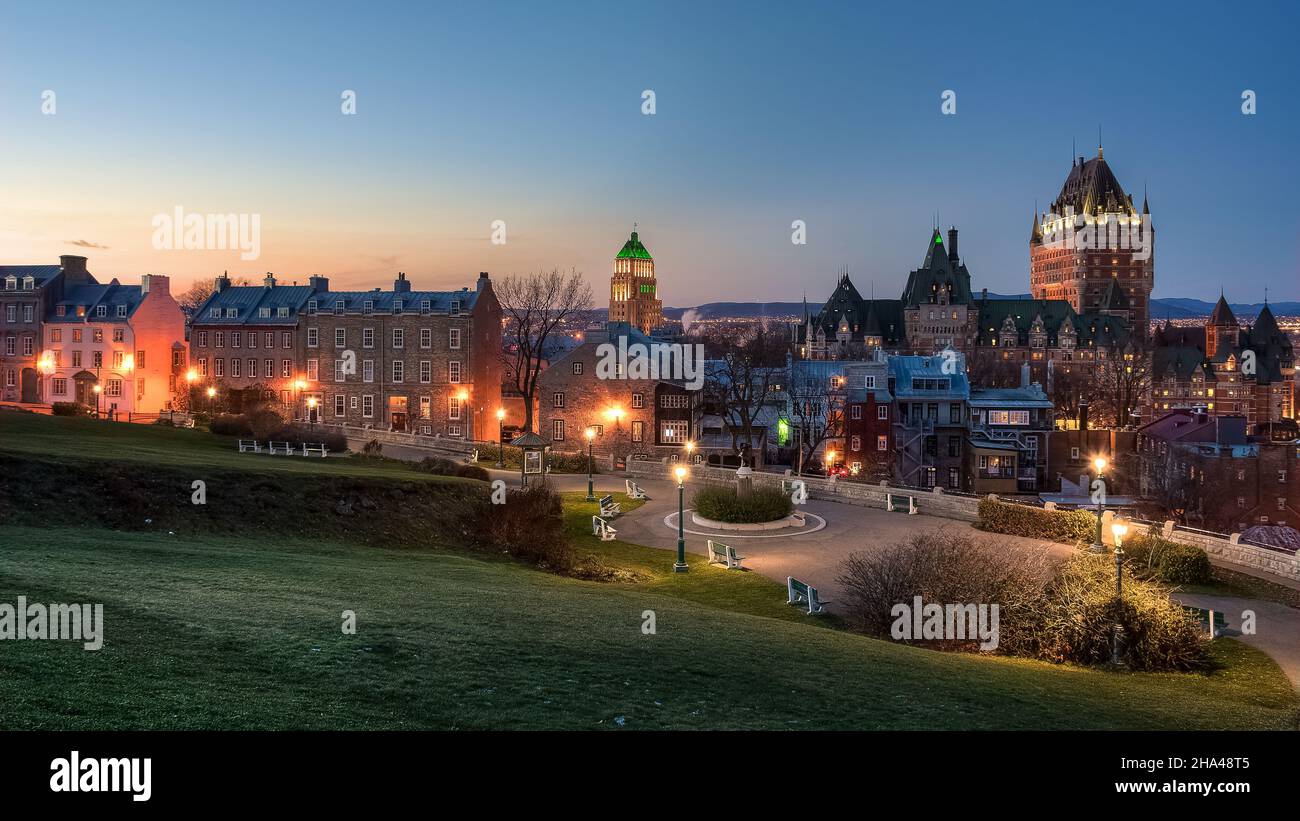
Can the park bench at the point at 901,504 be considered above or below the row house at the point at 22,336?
below

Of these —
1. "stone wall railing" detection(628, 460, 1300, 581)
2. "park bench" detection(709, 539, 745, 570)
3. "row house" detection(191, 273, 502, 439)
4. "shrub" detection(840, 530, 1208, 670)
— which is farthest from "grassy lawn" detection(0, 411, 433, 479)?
"row house" detection(191, 273, 502, 439)

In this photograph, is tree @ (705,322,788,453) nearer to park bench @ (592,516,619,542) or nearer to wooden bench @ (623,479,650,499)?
wooden bench @ (623,479,650,499)

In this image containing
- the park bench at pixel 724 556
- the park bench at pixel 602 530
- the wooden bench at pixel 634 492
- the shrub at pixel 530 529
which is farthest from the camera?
the wooden bench at pixel 634 492

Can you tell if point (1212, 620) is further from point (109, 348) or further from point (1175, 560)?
point (109, 348)

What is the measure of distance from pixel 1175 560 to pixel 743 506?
1428 centimetres

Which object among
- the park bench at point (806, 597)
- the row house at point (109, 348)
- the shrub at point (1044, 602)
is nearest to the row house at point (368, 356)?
the row house at point (109, 348)

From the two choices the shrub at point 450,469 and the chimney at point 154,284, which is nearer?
the shrub at point 450,469

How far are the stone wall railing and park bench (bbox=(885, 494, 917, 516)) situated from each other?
0.98 feet

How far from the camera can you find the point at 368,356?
68.4 meters

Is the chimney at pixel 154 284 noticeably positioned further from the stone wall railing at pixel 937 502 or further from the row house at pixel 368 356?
the stone wall railing at pixel 937 502

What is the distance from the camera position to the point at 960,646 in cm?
1870

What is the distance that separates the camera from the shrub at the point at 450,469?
41906 mm

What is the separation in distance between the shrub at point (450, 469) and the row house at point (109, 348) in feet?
118
